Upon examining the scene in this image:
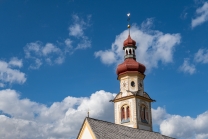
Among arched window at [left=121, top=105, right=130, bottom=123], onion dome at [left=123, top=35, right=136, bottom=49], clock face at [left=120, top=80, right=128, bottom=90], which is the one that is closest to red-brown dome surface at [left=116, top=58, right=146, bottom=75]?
clock face at [left=120, top=80, right=128, bottom=90]

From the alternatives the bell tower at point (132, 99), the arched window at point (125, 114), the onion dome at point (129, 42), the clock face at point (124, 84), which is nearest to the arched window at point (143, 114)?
the bell tower at point (132, 99)

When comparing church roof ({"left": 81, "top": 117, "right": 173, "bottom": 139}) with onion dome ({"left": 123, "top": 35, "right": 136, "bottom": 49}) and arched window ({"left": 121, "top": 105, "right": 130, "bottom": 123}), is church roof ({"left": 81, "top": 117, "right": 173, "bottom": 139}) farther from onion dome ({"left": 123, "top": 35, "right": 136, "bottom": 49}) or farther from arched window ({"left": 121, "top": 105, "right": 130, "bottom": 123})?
onion dome ({"left": 123, "top": 35, "right": 136, "bottom": 49})

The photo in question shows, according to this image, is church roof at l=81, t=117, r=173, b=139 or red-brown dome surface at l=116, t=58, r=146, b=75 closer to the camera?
church roof at l=81, t=117, r=173, b=139

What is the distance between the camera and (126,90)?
5900 cm

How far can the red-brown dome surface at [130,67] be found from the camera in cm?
6028

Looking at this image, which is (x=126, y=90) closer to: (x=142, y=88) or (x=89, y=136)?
(x=142, y=88)

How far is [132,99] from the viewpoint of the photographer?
2274 inches

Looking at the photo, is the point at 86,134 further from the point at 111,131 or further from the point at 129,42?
the point at 129,42

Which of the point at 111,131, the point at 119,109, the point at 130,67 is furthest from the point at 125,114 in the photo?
the point at 111,131

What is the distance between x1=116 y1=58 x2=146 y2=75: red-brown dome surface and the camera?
6028 cm

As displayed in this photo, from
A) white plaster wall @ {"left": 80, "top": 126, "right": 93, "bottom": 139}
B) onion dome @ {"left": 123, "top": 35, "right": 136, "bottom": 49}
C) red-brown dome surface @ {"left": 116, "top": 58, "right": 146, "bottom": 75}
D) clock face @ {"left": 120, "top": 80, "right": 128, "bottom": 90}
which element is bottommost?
white plaster wall @ {"left": 80, "top": 126, "right": 93, "bottom": 139}

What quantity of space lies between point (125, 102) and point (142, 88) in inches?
172

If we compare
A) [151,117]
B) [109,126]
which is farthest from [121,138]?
[151,117]

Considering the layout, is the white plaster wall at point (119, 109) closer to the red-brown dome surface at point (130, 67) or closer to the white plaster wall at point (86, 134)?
the red-brown dome surface at point (130, 67)
